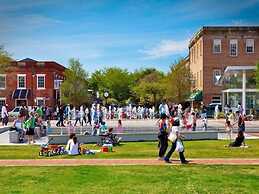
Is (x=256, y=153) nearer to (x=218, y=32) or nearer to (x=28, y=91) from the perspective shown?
(x=218, y=32)

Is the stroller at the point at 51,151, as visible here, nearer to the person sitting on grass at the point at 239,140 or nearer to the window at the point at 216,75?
the person sitting on grass at the point at 239,140

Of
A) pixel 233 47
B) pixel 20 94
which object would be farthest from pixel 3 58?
pixel 233 47

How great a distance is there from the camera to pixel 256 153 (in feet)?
66.8

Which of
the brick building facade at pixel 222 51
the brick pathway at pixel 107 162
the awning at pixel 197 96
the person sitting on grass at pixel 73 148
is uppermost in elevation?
the brick building facade at pixel 222 51

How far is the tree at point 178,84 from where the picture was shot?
6625 cm

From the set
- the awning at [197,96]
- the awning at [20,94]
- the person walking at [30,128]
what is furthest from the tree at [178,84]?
the person walking at [30,128]

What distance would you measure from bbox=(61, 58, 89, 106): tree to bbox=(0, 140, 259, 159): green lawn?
4323 cm

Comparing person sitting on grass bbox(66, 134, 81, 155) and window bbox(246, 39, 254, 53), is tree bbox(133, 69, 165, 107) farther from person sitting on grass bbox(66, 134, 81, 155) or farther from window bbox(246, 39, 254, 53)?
person sitting on grass bbox(66, 134, 81, 155)

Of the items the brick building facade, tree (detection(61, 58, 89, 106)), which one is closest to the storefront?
the brick building facade

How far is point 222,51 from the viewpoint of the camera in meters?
60.5

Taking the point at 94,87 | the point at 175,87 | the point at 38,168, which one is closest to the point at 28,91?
the point at 175,87

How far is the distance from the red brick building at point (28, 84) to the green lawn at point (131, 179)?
49.4 metres

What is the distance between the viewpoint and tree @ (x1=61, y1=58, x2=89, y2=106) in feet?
223

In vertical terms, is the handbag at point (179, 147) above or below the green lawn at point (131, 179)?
above
